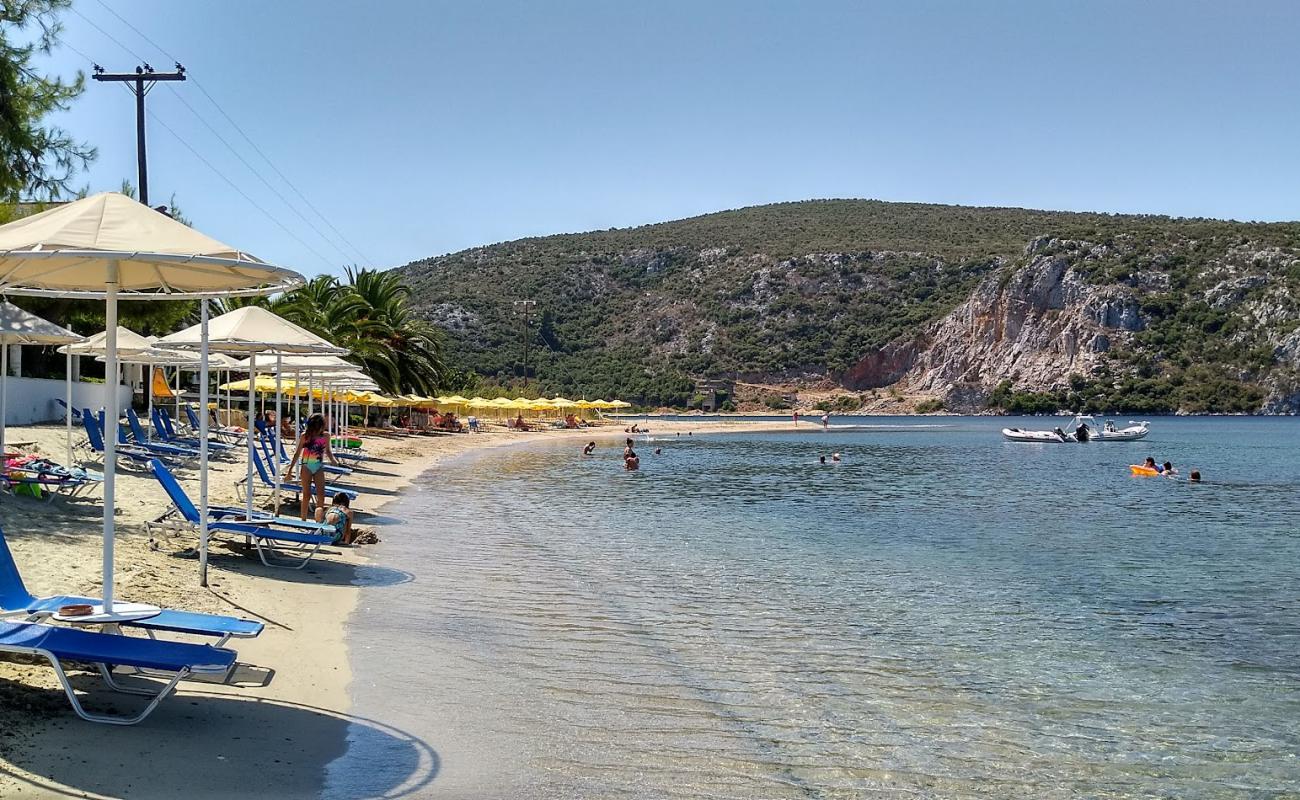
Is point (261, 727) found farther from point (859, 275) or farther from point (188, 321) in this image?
point (859, 275)

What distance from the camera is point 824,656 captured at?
→ 28.2 feet

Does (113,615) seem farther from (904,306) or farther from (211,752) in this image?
(904,306)

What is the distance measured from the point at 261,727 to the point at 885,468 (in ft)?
108

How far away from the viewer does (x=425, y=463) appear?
33375 millimetres

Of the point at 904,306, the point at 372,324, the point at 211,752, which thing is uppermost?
the point at 904,306

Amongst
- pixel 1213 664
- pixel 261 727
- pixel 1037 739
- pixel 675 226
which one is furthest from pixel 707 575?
pixel 675 226

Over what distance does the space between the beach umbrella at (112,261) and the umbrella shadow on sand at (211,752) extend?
2.13 ft

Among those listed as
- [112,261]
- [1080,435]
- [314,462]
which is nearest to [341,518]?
[314,462]

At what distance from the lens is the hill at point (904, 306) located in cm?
9925

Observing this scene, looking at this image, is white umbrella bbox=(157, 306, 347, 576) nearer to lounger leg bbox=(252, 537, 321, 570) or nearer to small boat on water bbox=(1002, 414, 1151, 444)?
lounger leg bbox=(252, 537, 321, 570)

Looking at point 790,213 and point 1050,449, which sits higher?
point 790,213

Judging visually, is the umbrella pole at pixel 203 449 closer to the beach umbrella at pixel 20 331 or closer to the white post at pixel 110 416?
the white post at pixel 110 416

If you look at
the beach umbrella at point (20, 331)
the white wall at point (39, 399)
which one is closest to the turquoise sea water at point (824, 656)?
the beach umbrella at point (20, 331)

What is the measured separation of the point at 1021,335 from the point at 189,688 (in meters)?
113
